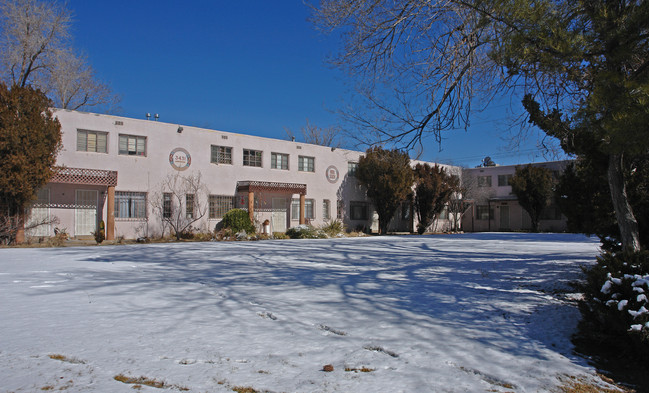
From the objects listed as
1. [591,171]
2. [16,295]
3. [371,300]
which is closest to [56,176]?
[16,295]

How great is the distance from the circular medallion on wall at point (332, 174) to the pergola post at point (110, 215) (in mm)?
13423

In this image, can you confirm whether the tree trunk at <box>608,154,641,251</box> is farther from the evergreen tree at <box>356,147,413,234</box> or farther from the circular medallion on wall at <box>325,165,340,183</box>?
the circular medallion on wall at <box>325,165,340,183</box>

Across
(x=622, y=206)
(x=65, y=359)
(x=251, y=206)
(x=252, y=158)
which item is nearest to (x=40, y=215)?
(x=251, y=206)

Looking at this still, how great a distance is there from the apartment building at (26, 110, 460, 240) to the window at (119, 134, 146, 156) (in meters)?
0.04

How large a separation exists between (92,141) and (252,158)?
8453 mm

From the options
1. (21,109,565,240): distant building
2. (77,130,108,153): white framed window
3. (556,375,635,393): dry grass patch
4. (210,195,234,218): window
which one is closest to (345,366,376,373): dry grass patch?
(556,375,635,393): dry grass patch

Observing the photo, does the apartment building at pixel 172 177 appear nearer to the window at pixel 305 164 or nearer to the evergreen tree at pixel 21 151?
the window at pixel 305 164

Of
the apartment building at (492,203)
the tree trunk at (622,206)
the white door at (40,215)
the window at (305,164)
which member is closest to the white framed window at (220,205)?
the window at (305,164)

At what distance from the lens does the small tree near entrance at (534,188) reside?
3050 cm

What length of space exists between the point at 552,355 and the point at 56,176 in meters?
19.4

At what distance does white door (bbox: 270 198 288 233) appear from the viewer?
1021 inches

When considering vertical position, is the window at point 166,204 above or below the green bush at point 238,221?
above

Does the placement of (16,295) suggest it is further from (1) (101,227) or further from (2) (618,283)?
(1) (101,227)

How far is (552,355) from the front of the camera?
4320 mm
